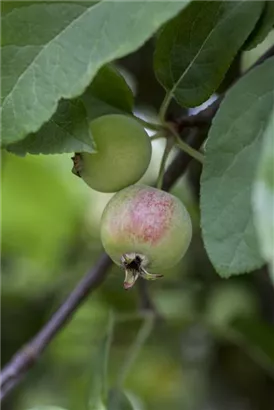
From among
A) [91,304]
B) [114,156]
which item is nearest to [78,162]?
[114,156]

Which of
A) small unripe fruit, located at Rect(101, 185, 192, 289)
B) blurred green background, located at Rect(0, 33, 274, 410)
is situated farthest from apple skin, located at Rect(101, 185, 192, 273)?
blurred green background, located at Rect(0, 33, 274, 410)

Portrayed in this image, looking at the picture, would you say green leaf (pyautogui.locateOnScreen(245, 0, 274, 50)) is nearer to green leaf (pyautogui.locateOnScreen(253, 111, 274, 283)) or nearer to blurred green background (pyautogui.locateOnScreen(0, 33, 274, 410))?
green leaf (pyautogui.locateOnScreen(253, 111, 274, 283))

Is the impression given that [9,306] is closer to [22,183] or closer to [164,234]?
[22,183]

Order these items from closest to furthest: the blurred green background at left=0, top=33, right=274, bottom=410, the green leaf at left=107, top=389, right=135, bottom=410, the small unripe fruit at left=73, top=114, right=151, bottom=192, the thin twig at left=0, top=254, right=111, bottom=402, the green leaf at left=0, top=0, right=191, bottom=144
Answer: the green leaf at left=0, top=0, right=191, bottom=144 < the small unripe fruit at left=73, top=114, right=151, bottom=192 < the green leaf at left=107, top=389, right=135, bottom=410 < the thin twig at left=0, top=254, right=111, bottom=402 < the blurred green background at left=0, top=33, right=274, bottom=410

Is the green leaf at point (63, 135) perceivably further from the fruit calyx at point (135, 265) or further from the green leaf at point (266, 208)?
the green leaf at point (266, 208)

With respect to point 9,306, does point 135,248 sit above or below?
above

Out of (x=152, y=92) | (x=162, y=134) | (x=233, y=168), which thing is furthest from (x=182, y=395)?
(x=233, y=168)

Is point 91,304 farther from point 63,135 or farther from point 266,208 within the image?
point 266,208

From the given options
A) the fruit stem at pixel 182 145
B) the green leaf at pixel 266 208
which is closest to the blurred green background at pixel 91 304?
the fruit stem at pixel 182 145
